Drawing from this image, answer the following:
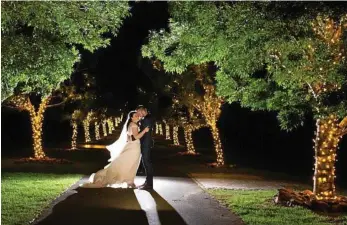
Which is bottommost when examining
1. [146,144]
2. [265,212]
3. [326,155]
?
[265,212]

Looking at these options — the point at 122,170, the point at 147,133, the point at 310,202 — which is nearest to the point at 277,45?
the point at 310,202

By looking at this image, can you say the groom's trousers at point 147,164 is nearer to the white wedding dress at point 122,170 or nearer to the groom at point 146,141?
the groom at point 146,141

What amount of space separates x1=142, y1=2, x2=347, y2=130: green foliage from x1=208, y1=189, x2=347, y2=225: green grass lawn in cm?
184

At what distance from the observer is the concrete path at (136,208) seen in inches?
376

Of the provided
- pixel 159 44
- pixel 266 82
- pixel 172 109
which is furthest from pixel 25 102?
pixel 266 82

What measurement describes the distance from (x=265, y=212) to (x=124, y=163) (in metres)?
4.43

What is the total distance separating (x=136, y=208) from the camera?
10711 mm

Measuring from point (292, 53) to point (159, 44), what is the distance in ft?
12.3

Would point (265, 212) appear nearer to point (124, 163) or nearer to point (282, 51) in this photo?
point (282, 51)

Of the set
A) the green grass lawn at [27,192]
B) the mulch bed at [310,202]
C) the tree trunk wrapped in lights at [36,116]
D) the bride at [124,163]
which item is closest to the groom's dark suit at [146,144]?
the bride at [124,163]

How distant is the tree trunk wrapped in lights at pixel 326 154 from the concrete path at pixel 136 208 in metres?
2.51

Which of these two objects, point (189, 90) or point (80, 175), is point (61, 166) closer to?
point (80, 175)

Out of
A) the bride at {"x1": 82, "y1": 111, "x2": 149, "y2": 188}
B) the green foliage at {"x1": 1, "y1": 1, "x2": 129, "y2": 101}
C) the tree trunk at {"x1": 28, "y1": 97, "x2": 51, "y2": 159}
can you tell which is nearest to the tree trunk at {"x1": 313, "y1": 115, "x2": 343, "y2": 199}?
the bride at {"x1": 82, "y1": 111, "x2": 149, "y2": 188}

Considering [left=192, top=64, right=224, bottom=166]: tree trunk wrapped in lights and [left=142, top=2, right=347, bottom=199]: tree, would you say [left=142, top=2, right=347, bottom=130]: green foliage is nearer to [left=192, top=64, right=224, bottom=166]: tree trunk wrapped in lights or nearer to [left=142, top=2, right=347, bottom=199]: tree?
[left=142, top=2, right=347, bottom=199]: tree
